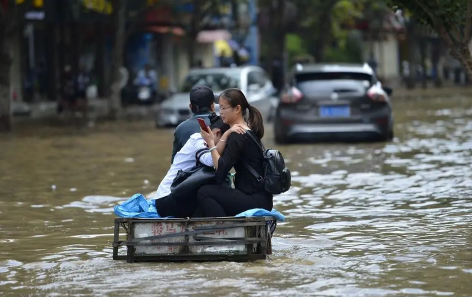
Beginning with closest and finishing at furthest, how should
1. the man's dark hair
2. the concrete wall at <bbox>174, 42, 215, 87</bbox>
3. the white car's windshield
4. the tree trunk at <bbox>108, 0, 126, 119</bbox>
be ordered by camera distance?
the man's dark hair < the white car's windshield < the tree trunk at <bbox>108, 0, 126, 119</bbox> < the concrete wall at <bbox>174, 42, 215, 87</bbox>

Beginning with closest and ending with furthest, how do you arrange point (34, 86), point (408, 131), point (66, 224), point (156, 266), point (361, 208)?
point (156, 266) → point (66, 224) → point (361, 208) → point (408, 131) → point (34, 86)

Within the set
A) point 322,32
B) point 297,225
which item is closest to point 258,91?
point 297,225

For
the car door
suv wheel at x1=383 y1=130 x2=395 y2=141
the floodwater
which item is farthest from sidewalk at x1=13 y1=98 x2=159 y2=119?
suv wheel at x1=383 y1=130 x2=395 y2=141

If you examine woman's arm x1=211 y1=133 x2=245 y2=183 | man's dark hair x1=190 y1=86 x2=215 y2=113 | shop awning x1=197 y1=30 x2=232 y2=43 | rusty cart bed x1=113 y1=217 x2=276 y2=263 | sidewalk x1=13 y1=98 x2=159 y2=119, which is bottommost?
sidewalk x1=13 y1=98 x2=159 y2=119

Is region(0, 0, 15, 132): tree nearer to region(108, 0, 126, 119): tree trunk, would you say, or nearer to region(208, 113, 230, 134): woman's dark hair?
region(108, 0, 126, 119): tree trunk

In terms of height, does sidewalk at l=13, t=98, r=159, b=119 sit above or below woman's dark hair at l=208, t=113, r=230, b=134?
below

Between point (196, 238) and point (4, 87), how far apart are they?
60.5 feet

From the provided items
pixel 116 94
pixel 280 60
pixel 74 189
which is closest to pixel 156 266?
pixel 74 189

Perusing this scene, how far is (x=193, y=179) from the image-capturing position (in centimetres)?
870

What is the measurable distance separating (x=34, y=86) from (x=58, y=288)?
32.7 m

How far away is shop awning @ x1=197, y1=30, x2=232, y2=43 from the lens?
54.8 m

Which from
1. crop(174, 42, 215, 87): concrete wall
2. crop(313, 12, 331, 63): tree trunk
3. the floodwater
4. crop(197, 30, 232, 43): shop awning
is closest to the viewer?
the floodwater

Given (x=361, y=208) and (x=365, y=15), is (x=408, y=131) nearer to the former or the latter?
(x=361, y=208)

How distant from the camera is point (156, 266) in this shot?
8477mm
